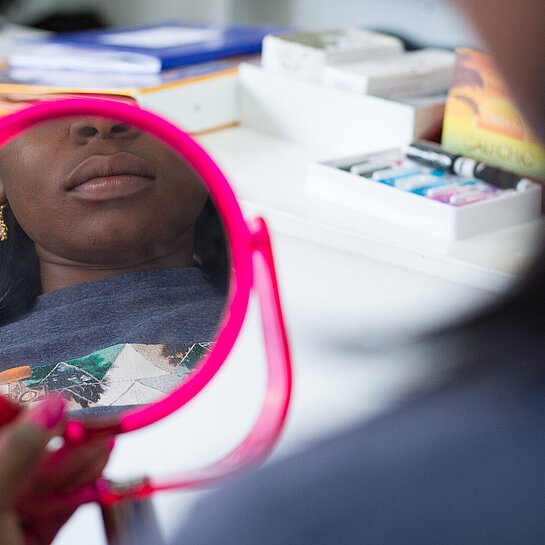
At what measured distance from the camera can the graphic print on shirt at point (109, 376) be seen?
361mm

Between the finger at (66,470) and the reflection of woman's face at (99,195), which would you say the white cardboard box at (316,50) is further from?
the finger at (66,470)

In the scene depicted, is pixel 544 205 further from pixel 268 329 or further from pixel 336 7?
pixel 336 7

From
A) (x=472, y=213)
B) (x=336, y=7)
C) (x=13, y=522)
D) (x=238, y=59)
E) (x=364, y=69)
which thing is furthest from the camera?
(x=336, y=7)

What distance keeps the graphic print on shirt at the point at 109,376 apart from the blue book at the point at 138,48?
60 centimetres

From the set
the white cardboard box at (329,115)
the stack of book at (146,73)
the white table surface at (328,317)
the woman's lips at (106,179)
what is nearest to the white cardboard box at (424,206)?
the white table surface at (328,317)

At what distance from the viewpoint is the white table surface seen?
625mm

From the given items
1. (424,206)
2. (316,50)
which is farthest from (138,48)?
(424,206)

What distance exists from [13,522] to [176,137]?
0.17 m

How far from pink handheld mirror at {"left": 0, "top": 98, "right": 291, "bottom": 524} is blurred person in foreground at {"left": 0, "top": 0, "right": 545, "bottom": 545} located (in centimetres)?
21

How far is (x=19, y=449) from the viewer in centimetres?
28

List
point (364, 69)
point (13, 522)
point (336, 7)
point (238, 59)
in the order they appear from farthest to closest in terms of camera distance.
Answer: point (336, 7) → point (238, 59) → point (364, 69) → point (13, 522)

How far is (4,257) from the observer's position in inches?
14.5

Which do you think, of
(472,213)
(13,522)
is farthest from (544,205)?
(13,522)

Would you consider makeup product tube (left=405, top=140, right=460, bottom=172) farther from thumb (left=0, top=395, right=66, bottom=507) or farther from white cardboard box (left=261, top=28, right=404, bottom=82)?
thumb (left=0, top=395, right=66, bottom=507)
